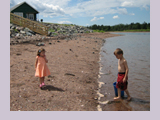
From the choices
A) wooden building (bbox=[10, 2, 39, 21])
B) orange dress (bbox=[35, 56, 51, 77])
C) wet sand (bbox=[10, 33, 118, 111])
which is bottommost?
wet sand (bbox=[10, 33, 118, 111])

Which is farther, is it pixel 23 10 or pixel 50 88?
pixel 23 10

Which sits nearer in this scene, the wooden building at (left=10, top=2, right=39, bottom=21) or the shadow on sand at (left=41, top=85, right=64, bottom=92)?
the shadow on sand at (left=41, top=85, right=64, bottom=92)

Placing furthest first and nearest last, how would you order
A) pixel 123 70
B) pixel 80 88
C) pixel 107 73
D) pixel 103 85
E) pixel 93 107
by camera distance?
pixel 107 73, pixel 103 85, pixel 80 88, pixel 123 70, pixel 93 107

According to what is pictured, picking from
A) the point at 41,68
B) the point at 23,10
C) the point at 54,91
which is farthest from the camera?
the point at 23,10

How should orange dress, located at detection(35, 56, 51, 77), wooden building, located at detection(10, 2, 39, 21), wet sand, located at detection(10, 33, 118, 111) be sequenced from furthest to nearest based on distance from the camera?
wooden building, located at detection(10, 2, 39, 21) → orange dress, located at detection(35, 56, 51, 77) → wet sand, located at detection(10, 33, 118, 111)

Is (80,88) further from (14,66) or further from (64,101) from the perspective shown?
(14,66)

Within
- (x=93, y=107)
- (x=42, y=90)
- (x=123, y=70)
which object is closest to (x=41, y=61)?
(x=42, y=90)

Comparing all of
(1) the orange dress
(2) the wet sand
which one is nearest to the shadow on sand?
(2) the wet sand

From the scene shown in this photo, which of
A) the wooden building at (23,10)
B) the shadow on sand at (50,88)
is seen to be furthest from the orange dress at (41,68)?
the wooden building at (23,10)

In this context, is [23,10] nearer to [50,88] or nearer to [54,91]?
[50,88]

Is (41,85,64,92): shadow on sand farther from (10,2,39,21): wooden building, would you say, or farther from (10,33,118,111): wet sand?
(10,2,39,21): wooden building

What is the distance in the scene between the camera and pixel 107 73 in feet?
25.8

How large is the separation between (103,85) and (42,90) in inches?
101

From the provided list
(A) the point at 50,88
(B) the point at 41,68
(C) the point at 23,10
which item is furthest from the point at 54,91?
(C) the point at 23,10
